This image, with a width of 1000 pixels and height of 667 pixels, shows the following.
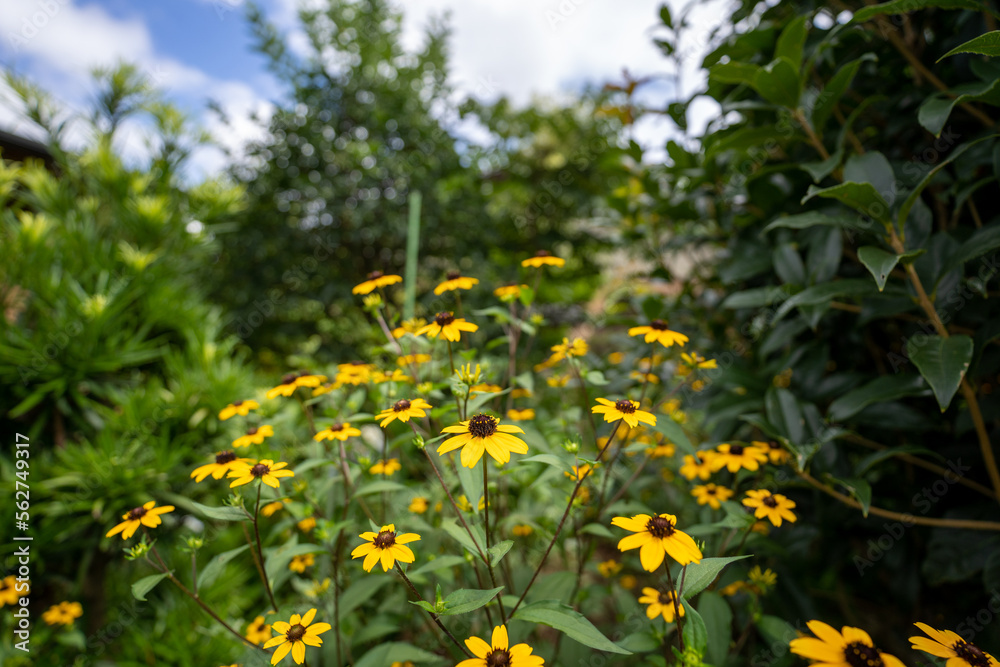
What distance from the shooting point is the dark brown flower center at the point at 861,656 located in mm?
512

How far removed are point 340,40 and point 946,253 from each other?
10.2ft

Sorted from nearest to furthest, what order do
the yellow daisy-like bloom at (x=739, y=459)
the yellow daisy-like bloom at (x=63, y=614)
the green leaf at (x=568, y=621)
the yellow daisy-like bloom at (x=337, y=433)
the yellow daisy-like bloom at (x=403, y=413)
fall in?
1. the green leaf at (x=568, y=621)
2. the yellow daisy-like bloom at (x=403, y=413)
3. the yellow daisy-like bloom at (x=337, y=433)
4. the yellow daisy-like bloom at (x=739, y=459)
5. the yellow daisy-like bloom at (x=63, y=614)

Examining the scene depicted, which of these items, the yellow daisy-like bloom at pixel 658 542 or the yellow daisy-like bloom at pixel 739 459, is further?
the yellow daisy-like bloom at pixel 739 459

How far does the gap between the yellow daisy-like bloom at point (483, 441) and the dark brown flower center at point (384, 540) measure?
17 centimetres

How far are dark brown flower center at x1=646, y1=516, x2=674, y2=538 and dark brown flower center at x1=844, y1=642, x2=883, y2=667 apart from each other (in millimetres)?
225

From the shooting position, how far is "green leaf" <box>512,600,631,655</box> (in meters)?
0.63

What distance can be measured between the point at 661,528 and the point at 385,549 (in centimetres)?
42

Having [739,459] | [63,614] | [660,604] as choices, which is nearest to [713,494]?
[739,459]

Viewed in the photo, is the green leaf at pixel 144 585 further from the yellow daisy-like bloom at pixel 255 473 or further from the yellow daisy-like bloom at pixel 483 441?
the yellow daisy-like bloom at pixel 483 441

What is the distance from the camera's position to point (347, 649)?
1.00 m

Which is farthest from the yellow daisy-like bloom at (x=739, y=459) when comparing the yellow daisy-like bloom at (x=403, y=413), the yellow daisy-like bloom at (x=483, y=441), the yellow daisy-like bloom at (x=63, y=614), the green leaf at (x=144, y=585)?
the yellow daisy-like bloom at (x=63, y=614)

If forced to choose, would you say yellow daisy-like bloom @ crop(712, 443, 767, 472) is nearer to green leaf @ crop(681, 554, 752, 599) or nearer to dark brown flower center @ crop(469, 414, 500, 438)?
green leaf @ crop(681, 554, 752, 599)

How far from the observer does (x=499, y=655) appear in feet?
2.01

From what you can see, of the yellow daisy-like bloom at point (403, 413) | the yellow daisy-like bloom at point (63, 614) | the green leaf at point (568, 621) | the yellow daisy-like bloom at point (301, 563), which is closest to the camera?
the green leaf at point (568, 621)
